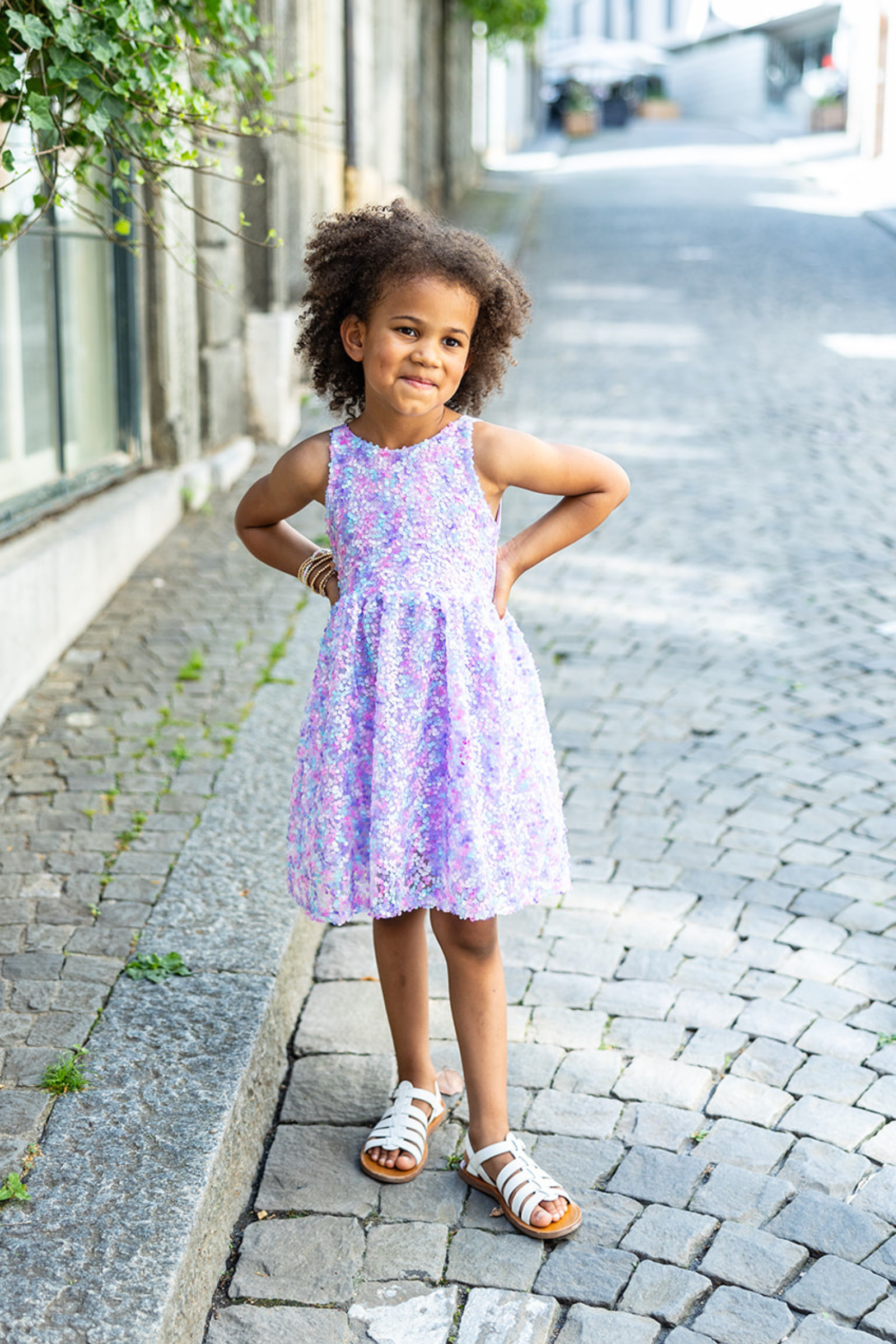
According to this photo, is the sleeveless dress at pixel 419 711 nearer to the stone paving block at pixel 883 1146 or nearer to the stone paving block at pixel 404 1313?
the stone paving block at pixel 404 1313

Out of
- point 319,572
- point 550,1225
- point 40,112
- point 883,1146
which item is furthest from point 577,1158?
point 40,112

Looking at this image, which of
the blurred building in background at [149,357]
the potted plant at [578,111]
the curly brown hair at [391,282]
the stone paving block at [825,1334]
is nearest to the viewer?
the stone paving block at [825,1334]

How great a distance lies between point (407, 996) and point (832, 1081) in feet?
2.92

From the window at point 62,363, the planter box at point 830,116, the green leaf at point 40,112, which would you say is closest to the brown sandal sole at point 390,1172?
the green leaf at point 40,112

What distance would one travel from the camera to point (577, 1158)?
101 inches

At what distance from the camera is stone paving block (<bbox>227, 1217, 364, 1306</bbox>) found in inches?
88.4

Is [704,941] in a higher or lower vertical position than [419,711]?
lower

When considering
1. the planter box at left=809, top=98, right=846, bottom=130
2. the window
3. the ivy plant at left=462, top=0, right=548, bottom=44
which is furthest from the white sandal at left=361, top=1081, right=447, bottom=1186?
the planter box at left=809, top=98, right=846, bottom=130

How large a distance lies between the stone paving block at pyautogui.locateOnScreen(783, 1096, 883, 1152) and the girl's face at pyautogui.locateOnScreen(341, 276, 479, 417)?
1494 millimetres

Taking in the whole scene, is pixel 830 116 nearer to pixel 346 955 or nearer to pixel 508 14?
pixel 508 14

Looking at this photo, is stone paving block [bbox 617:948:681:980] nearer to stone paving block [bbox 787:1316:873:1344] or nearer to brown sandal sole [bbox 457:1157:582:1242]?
brown sandal sole [bbox 457:1157:582:1242]

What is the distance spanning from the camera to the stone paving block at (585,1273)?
2232 millimetres

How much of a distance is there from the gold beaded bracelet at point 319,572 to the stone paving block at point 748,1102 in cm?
124

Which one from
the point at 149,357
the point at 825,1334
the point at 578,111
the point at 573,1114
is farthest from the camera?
the point at 578,111
